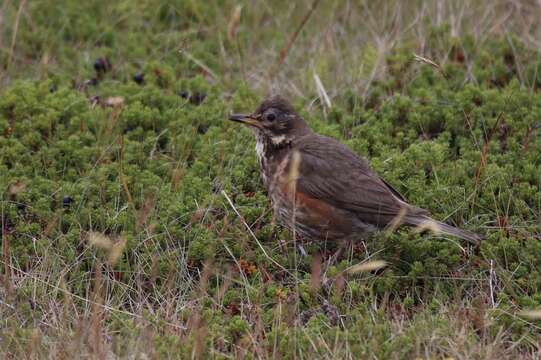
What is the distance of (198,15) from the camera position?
10164 mm

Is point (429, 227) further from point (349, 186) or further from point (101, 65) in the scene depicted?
point (101, 65)

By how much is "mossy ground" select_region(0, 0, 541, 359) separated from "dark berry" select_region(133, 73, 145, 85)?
96 mm

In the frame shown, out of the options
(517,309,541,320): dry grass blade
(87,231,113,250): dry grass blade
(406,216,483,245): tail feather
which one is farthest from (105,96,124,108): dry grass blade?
(517,309,541,320): dry grass blade

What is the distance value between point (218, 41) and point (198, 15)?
0.51 metres

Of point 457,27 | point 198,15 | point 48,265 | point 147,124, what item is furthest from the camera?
point 198,15

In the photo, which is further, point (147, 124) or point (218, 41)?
point (218, 41)

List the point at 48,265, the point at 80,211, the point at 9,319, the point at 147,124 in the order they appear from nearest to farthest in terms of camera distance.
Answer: the point at 9,319, the point at 48,265, the point at 80,211, the point at 147,124

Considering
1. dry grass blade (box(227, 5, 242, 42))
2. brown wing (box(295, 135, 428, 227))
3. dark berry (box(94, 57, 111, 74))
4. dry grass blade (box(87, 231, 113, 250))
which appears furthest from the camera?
dark berry (box(94, 57, 111, 74))

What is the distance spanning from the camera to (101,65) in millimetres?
9203

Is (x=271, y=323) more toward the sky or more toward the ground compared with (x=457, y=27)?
more toward the ground

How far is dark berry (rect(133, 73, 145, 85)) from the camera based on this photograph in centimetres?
895

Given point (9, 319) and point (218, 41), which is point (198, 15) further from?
point (9, 319)

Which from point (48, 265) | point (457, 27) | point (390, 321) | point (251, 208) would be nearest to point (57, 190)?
point (48, 265)

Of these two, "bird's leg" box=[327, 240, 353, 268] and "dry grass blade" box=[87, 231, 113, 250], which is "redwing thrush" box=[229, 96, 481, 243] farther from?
"dry grass blade" box=[87, 231, 113, 250]
